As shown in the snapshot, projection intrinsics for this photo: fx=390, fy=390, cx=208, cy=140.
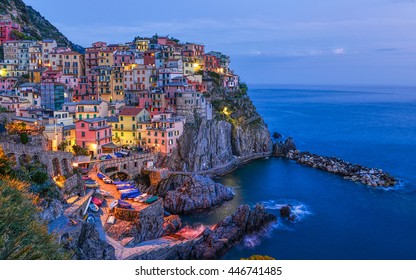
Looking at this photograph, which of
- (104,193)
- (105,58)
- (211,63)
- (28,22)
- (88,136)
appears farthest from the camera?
(28,22)

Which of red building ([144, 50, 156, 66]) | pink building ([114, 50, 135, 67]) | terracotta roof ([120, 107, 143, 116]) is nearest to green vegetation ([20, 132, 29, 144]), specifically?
terracotta roof ([120, 107, 143, 116])

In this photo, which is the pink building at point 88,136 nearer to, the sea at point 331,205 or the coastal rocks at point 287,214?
the sea at point 331,205

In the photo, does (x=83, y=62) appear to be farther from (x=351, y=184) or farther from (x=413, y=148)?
(x=413, y=148)

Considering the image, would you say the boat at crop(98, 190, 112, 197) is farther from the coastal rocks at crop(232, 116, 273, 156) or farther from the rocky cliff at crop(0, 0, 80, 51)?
the rocky cliff at crop(0, 0, 80, 51)

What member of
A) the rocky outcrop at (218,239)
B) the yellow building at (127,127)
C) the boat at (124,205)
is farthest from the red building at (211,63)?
the boat at (124,205)

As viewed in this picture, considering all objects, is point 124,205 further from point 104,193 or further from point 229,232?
point 229,232

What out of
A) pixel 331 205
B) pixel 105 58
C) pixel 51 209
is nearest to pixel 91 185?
pixel 51 209
